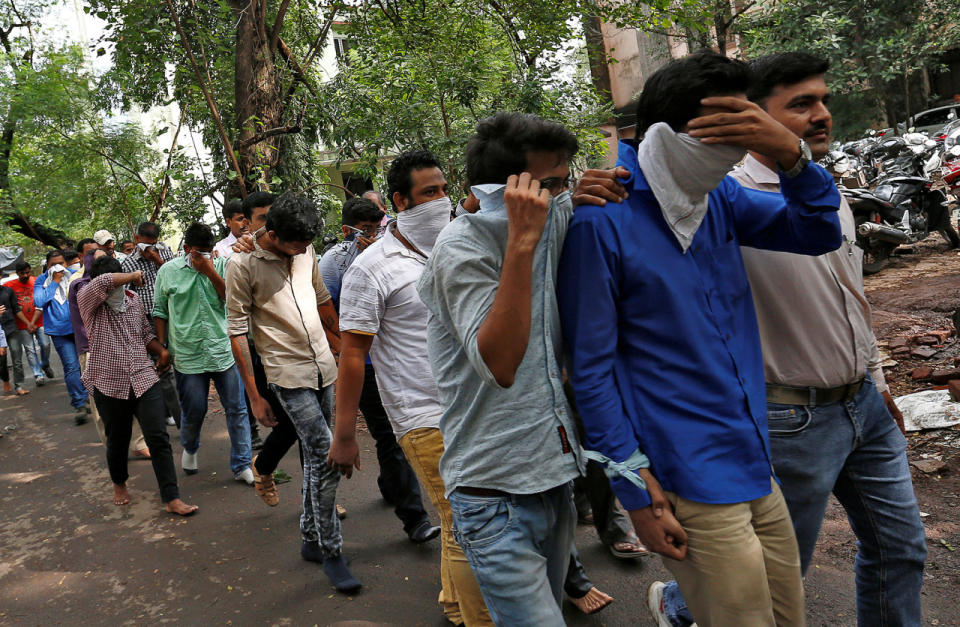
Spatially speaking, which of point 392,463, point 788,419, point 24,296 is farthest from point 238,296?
point 24,296

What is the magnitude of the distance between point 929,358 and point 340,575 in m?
4.98

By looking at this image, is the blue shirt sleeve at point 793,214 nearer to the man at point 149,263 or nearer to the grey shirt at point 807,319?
the grey shirt at point 807,319

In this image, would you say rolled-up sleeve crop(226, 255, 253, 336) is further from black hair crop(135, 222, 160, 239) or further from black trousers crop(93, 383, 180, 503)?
black hair crop(135, 222, 160, 239)

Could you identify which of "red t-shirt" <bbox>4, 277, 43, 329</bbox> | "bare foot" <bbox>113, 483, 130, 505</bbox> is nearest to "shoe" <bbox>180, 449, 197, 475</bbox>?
"bare foot" <bbox>113, 483, 130, 505</bbox>

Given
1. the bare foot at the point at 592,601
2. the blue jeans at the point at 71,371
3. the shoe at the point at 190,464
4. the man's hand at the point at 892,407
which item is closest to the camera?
the man's hand at the point at 892,407

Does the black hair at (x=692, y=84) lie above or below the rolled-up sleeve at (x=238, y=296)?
above

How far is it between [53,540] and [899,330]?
23.7ft

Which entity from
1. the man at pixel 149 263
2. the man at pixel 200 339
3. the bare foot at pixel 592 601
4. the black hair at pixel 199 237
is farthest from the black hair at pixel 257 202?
the bare foot at pixel 592 601

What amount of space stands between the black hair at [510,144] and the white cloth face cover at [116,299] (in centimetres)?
419

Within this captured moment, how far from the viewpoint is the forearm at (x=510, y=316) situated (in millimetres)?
1730

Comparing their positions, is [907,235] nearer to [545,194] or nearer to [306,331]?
[306,331]

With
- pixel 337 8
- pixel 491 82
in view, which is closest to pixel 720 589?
pixel 491 82

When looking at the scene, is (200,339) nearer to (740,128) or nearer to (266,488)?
(266,488)

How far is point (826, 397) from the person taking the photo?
227cm
